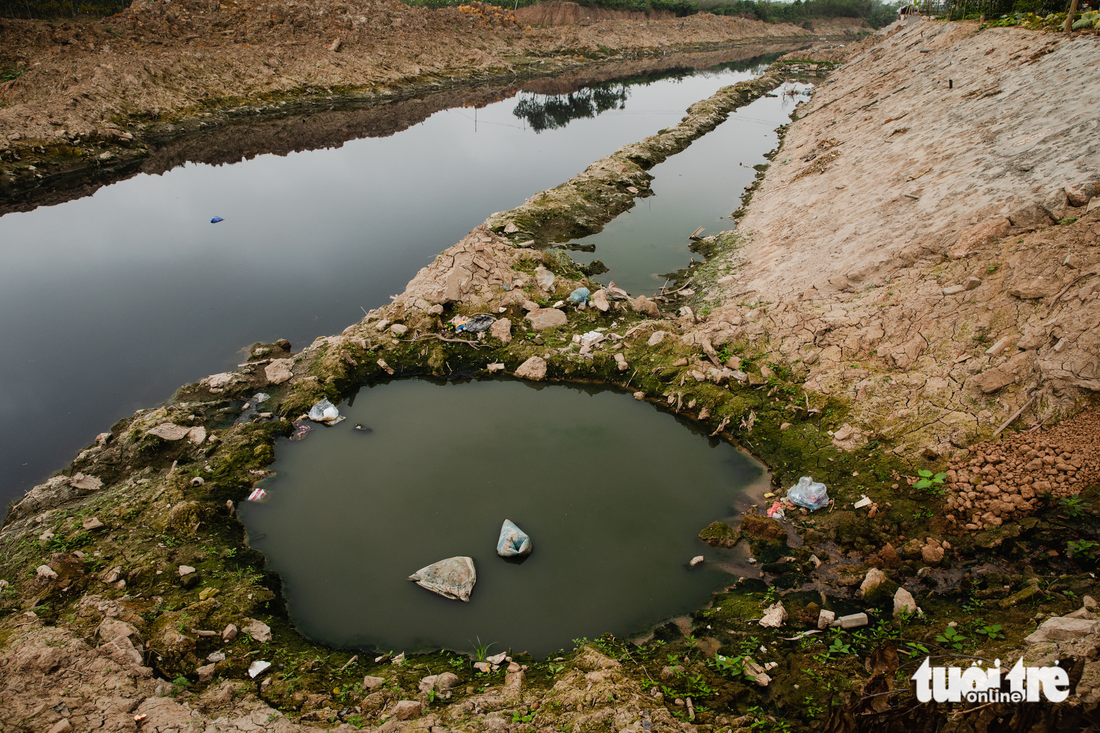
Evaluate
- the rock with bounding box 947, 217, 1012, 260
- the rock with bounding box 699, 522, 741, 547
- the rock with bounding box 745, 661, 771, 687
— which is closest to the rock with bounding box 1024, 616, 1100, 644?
the rock with bounding box 745, 661, 771, 687

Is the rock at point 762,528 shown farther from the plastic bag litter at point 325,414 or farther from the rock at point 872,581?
the plastic bag litter at point 325,414

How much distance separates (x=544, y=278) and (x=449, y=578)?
21.3ft

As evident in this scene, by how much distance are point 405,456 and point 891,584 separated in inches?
242

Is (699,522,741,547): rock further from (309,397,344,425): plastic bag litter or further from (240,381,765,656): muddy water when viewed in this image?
(309,397,344,425): plastic bag litter

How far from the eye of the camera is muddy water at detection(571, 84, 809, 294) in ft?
44.1

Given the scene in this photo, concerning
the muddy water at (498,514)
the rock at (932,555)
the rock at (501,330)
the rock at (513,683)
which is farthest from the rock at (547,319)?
the rock at (932,555)

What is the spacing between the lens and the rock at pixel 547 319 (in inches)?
392

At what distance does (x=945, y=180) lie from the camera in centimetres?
1028

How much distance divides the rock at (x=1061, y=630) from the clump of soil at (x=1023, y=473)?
1.79 meters

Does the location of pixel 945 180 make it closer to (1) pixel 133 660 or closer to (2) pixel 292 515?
(2) pixel 292 515

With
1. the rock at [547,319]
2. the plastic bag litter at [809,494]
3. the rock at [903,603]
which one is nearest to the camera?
the rock at [903,603]

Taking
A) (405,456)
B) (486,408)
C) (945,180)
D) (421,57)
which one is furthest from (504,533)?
(421,57)

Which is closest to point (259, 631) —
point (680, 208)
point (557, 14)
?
point (680, 208)

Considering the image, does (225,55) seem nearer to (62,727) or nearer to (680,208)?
(680,208)
